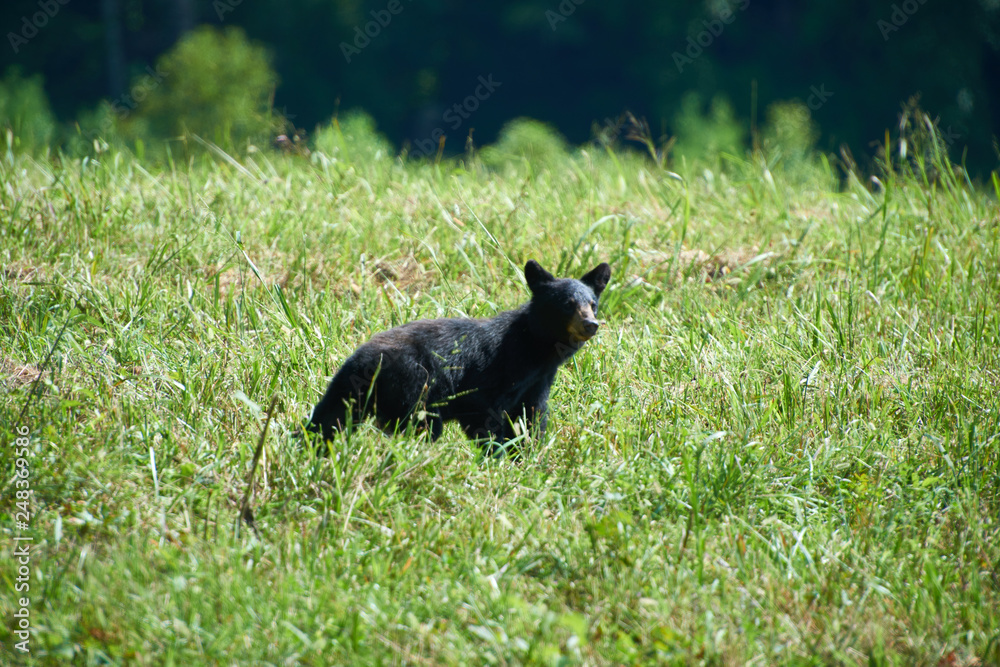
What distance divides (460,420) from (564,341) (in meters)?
0.59

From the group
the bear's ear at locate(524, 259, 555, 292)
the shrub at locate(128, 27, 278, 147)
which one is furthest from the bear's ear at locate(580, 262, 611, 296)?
the shrub at locate(128, 27, 278, 147)

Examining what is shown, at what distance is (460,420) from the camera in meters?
3.64

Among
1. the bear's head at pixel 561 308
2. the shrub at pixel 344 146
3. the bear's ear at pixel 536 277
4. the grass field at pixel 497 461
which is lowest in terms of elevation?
the grass field at pixel 497 461

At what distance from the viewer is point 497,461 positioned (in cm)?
339

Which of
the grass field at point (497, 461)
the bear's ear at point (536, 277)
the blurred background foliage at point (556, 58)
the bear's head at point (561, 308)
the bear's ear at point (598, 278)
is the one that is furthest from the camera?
the blurred background foliage at point (556, 58)

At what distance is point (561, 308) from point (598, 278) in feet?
1.24

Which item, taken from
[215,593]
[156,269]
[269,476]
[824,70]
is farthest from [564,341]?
[824,70]

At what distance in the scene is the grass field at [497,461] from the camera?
2.40m

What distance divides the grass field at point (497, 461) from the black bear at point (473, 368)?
18cm

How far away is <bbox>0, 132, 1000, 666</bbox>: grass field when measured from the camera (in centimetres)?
240

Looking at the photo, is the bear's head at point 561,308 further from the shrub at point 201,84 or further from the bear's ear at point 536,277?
the shrub at point 201,84

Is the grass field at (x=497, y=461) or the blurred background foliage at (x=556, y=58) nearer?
the grass field at (x=497, y=461)

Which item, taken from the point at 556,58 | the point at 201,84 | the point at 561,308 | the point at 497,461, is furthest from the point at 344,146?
the point at 556,58

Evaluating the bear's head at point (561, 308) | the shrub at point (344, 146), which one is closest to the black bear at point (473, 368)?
the bear's head at point (561, 308)
